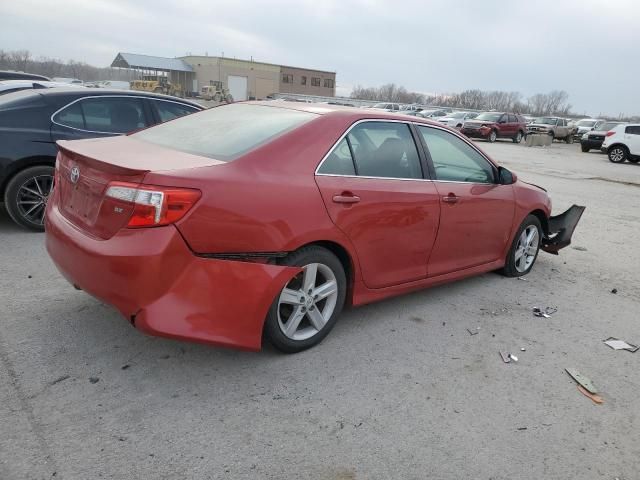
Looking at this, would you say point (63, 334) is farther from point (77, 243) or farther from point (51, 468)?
point (51, 468)

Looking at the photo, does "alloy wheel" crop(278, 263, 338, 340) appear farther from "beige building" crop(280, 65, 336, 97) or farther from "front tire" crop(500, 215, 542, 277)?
"beige building" crop(280, 65, 336, 97)

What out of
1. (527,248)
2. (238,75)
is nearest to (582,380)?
(527,248)

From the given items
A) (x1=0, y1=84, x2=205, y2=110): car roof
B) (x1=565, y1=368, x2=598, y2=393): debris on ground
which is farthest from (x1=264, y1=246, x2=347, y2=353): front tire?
(x1=0, y1=84, x2=205, y2=110): car roof

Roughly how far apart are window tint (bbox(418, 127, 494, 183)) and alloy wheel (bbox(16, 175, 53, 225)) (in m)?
4.09

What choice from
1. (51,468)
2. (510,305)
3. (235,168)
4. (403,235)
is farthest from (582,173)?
(51,468)

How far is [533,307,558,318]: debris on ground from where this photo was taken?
4.40m

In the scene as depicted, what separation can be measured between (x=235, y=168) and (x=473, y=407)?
195 centimetres

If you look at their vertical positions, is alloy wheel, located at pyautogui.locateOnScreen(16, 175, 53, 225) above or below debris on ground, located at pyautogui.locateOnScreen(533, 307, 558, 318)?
above

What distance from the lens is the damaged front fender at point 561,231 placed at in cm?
580

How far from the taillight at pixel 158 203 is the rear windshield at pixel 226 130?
43 centimetres

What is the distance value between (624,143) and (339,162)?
23.1m

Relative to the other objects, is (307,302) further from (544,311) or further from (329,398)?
(544,311)

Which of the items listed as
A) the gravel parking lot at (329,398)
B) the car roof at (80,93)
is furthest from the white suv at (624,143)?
the car roof at (80,93)

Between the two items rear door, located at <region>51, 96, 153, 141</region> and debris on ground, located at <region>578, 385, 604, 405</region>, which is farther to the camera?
rear door, located at <region>51, 96, 153, 141</region>
